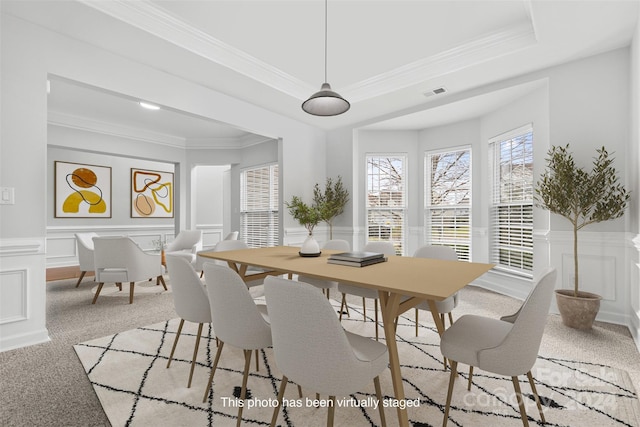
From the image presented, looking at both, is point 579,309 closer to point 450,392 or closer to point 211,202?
point 450,392

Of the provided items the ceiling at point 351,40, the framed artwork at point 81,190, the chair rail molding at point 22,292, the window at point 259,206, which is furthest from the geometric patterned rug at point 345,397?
the framed artwork at point 81,190

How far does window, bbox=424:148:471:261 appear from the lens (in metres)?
5.05

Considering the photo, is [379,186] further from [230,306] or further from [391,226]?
[230,306]

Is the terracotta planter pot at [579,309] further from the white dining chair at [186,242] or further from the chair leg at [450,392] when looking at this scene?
the white dining chair at [186,242]

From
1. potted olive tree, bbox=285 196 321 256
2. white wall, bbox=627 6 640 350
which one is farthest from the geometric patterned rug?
potted olive tree, bbox=285 196 321 256

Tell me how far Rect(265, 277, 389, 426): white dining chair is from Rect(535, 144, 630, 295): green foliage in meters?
2.88

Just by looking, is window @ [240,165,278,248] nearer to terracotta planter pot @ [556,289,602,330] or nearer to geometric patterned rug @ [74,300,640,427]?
geometric patterned rug @ [74,300,640,427]

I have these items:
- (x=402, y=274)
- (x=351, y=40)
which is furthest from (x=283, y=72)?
(x=402, y=274)

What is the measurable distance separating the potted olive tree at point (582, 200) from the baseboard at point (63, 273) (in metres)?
7.17

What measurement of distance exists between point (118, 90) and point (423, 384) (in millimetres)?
3848

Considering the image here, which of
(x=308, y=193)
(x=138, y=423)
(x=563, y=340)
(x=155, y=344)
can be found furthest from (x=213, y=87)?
(x=563, y=340)

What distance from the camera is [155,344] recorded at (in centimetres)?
263

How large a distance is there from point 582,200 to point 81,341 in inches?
190

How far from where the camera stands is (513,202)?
427 centimetres
